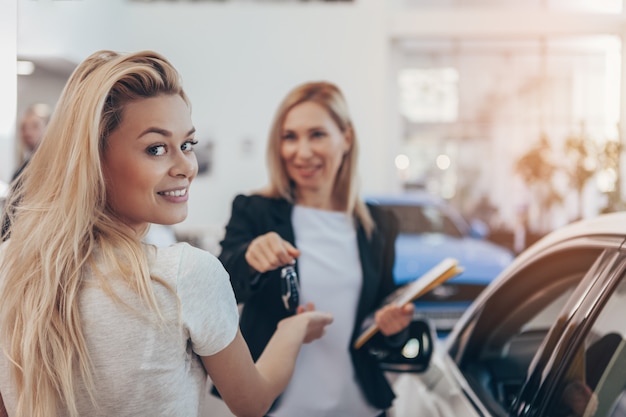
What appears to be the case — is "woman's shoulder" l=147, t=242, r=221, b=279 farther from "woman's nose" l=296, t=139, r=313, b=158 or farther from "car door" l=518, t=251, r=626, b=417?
"woman's nose" l=296, t=139, r=313, b=158

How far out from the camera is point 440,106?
43.4 ft

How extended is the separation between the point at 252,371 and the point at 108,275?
29 centimetres

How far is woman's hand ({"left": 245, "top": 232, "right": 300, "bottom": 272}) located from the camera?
5.40 ft

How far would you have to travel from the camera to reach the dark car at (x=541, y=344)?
1.32 m

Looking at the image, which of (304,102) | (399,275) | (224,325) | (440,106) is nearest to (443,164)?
(440,106)

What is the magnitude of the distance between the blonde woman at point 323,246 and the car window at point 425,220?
4.62 meters

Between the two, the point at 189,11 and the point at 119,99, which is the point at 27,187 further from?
the point at 189,11

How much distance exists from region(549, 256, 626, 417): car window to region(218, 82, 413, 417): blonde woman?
0.56 metres

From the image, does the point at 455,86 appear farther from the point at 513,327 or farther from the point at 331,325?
the point at 331,325

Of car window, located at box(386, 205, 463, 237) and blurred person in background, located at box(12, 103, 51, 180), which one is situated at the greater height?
blurred person in background, located at box(12, 103, 51, 180)

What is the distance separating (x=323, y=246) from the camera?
6.20ft

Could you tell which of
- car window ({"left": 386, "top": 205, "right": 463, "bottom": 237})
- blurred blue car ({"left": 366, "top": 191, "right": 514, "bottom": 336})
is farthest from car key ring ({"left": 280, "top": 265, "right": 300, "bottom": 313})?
car window ({"left": 386, "top": 205, "right": 463, "bottom": 237})

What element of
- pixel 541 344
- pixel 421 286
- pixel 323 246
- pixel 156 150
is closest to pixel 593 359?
pixel 541 344

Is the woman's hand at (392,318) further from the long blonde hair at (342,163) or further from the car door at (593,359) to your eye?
the car door at (593,359)
